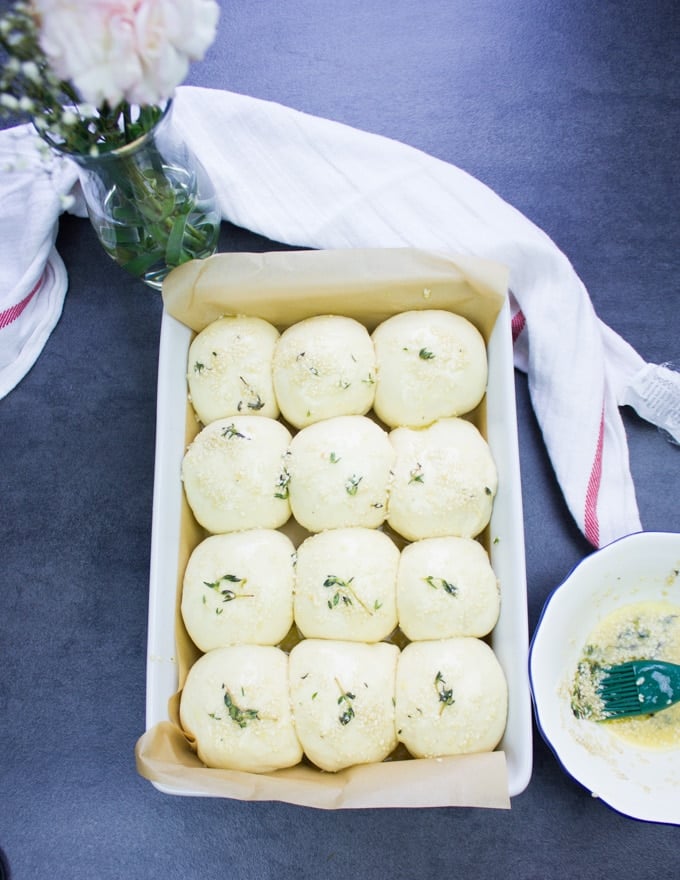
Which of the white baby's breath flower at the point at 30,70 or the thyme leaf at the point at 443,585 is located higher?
the white baby's breath flower at the point at 30,70

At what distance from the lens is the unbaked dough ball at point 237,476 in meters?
1.27

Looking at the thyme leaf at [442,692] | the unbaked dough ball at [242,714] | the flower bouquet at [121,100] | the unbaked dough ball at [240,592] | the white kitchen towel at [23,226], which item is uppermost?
the flower bouquet at [121,100]

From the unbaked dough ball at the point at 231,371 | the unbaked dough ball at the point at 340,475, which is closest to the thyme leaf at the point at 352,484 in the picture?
the unbaked dough ball at the point at 340,475

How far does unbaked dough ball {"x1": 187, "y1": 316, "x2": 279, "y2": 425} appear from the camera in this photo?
1.32 m

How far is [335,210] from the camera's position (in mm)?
1423

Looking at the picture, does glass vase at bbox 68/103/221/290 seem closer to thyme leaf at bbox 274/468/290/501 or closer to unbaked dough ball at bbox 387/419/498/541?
thyme leaf at bbox 274/468/290/501

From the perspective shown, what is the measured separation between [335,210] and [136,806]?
111 centimetres

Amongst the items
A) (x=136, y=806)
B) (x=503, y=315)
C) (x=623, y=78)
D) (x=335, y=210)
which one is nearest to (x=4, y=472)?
(x=136, y=806)

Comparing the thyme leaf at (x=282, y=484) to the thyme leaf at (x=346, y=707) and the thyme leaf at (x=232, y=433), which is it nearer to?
the thyme leaf at (x=232, y=433)

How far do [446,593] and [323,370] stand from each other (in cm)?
40

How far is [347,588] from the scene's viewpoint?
3.97 feet

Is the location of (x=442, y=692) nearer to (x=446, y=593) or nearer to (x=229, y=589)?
(x=446, y=593)

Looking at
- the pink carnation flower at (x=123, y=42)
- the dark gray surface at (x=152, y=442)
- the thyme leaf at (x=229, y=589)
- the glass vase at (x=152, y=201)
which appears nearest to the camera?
the pink carnation flower at (x=123, y=42)

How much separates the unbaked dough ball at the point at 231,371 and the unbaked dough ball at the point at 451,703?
19.6 inches
